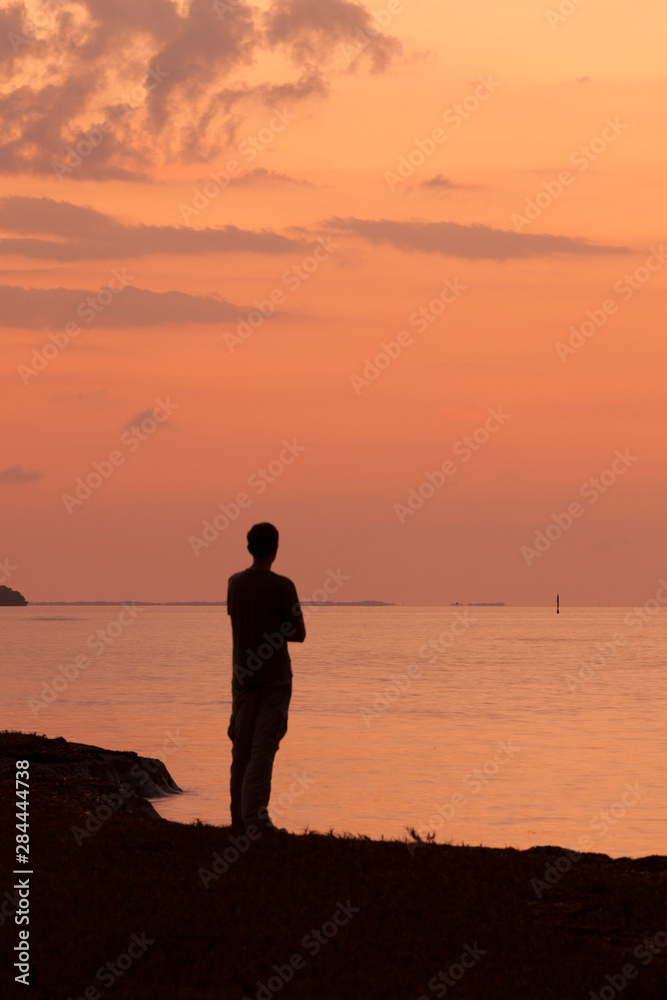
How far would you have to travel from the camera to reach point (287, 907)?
26.6 feet

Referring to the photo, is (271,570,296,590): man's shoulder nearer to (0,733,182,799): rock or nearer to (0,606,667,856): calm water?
(0,733,182,799): rock

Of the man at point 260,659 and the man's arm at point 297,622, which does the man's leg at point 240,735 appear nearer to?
the man at point 260,659

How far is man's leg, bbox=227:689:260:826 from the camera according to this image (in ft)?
33.6

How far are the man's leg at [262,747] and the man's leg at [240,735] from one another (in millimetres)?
59

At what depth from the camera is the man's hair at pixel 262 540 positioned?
33.4ft

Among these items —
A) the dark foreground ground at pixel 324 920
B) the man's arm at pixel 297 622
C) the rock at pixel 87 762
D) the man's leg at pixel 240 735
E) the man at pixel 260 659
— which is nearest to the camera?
the dark foreground ground at pixel 324 920

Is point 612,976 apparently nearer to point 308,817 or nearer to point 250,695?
point 250,695

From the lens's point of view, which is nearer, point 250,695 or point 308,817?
point 250,695

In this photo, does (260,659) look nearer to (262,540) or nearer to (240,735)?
(240,735)

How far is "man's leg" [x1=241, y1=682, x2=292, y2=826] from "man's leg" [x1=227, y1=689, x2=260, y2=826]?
0.06 meters

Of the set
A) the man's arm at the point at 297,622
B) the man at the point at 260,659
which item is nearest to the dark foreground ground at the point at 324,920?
the man at the point at 260,659

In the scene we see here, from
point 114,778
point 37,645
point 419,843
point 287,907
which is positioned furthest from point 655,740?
point 37,645

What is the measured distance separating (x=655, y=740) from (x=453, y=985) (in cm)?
2901

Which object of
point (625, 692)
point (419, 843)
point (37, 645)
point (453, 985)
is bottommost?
point (453, 985)
